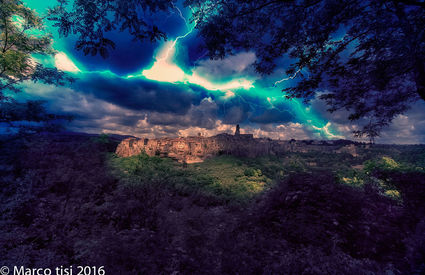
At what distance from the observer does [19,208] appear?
6.41 metres

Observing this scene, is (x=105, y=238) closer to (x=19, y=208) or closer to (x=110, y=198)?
(x=110, y=198)

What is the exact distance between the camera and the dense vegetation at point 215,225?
3637 mm

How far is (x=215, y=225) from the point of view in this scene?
5863mm

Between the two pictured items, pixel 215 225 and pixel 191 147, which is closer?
pixel 215 225

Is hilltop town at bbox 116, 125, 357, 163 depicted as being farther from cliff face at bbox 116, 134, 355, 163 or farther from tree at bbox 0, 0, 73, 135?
tree at bbox 0, 0, 73, 135

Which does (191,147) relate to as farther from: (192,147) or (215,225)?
(215,225)

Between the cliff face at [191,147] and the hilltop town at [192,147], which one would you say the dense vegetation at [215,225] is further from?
the hilltop town at [192,147]

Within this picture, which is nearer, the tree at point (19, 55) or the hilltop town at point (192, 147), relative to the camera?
the tree at point (19, 55)

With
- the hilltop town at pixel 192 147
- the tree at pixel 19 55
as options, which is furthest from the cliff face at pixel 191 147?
the tree at pixel 19 55

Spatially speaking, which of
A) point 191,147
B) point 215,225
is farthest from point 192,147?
point 215,225

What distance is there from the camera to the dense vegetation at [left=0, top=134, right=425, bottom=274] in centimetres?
364

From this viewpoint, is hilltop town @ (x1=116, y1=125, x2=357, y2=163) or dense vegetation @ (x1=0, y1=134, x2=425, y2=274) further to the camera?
hilltop town @ (x1=116, y1=125, x2=357, y2=163)

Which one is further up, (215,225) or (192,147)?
(192,147)

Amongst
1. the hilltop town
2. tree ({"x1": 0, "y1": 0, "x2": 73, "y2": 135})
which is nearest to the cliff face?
the hilltop town
